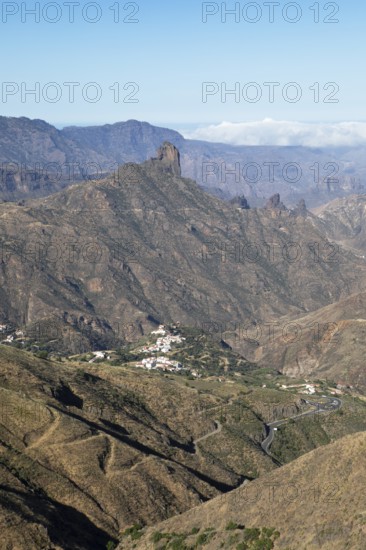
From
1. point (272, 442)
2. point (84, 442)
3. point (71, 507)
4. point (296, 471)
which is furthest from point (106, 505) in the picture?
point (272, 442)

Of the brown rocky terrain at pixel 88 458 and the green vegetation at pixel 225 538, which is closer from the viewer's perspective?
the green vegetation at pixel 225 538

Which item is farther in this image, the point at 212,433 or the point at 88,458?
the point at 212,433

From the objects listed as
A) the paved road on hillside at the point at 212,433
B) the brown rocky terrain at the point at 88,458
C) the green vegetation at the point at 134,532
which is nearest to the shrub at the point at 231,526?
the green vegetation at the point at 134,532

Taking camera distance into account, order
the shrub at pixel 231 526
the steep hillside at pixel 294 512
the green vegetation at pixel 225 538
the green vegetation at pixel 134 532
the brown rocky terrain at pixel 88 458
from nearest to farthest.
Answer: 1. the steep hillside at pixel 294 512
2. the green vegetation at pixel 225 538
3. the shrub at pixel 231 526
4. the brown rocky terrain at pixel 88 458
5. the green vegetation at pixel 134 532

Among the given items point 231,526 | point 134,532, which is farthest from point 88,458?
point 231,526

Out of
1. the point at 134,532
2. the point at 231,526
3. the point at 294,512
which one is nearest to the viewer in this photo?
the point at 294,512

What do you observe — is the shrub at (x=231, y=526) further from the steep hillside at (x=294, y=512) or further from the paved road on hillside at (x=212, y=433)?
the paved road on hillside at (x=212, y=433)

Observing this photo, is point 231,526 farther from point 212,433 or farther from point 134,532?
point 212,433

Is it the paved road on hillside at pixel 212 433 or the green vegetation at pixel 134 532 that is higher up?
the green vegetation at pixel 134 532

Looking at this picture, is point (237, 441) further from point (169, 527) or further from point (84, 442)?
point (169, 527)

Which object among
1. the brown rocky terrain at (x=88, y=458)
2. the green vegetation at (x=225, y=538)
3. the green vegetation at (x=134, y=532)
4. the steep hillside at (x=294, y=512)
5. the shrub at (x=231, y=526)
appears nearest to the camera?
the steep hillside at (x=294, y=512)

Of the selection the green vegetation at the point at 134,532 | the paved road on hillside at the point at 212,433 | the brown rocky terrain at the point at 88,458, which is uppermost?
the brown rocky terrain at the point at 88,458
